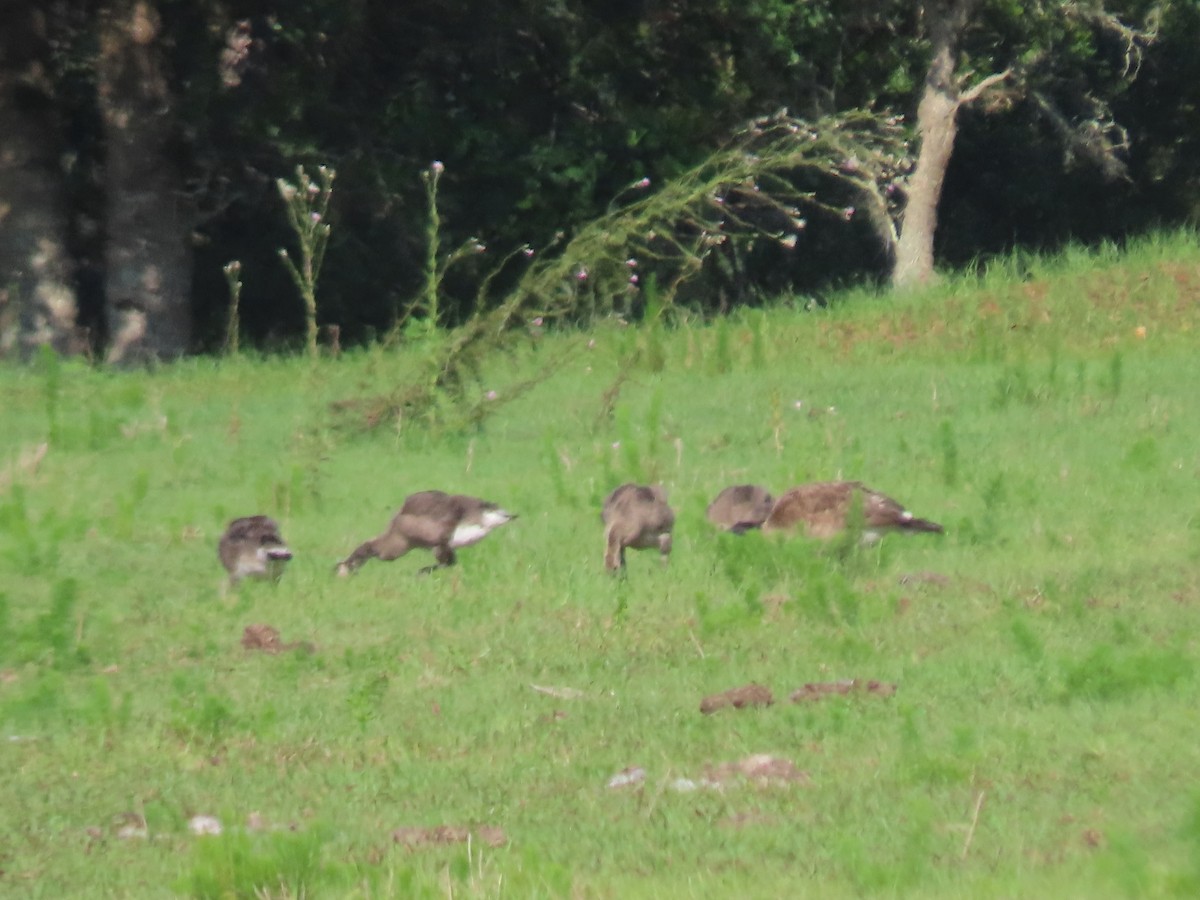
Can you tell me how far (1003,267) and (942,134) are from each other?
6.60m

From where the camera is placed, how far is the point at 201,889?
434cm

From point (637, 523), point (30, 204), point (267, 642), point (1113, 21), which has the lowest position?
point (267, 642)

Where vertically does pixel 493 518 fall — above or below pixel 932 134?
below

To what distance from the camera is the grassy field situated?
4.69 meters

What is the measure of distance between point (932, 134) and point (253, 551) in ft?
57.6

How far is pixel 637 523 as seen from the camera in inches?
309

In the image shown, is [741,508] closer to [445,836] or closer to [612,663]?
[612,663]

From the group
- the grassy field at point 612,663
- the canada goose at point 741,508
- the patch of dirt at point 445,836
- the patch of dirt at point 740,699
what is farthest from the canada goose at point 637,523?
the patch of dirt at point 445,836

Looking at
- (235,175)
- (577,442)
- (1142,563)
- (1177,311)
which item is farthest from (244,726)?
(235,175)

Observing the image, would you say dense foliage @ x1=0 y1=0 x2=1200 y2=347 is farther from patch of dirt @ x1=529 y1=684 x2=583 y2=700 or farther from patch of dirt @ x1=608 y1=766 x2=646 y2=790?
patch of dirt @ x1=608 y1=766 x2=646 y2=790

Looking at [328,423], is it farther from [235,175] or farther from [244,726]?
[235,175]

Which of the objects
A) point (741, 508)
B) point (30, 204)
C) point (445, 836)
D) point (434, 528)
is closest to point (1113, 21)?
point (30, 204)

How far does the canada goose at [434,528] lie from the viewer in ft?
26.6

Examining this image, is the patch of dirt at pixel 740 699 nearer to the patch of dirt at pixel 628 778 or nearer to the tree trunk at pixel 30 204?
the patch of dirt at pixel 628 778
